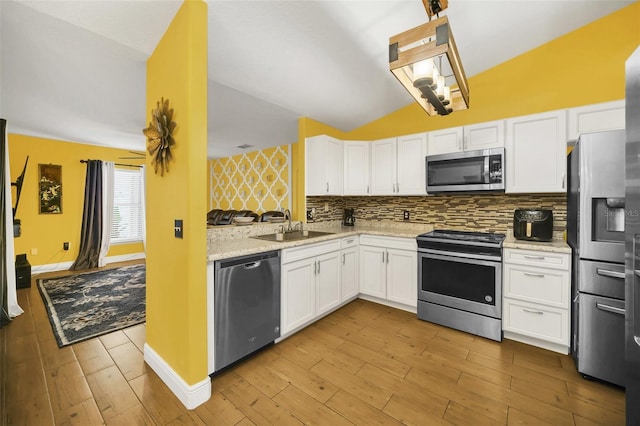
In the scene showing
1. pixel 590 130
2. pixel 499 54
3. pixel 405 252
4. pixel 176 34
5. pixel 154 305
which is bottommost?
pixel 154 305

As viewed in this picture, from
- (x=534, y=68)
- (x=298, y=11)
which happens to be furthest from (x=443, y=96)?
(x=534, y=68)

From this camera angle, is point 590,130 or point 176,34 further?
point 590,130

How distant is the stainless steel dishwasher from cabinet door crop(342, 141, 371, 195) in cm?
170

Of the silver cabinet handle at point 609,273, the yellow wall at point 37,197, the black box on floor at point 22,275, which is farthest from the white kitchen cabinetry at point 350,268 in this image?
the yellow wall at point 37,197

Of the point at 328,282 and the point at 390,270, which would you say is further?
the point at 390,270

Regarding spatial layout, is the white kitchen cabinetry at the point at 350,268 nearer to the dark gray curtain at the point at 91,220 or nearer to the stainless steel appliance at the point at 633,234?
the stainless steel appliance at the point at 633,234

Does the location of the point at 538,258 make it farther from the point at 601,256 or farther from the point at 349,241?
the point at 349,241

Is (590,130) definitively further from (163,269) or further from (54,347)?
(54,347)

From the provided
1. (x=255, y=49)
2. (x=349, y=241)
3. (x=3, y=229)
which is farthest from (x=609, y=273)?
(x=3, y=229)

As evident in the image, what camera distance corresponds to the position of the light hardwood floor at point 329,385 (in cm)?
156

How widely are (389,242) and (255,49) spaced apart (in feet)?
7.59

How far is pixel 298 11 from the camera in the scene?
6.18 ft

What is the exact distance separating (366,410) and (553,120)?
9.24 feet

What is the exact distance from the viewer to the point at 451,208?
10.4ft
